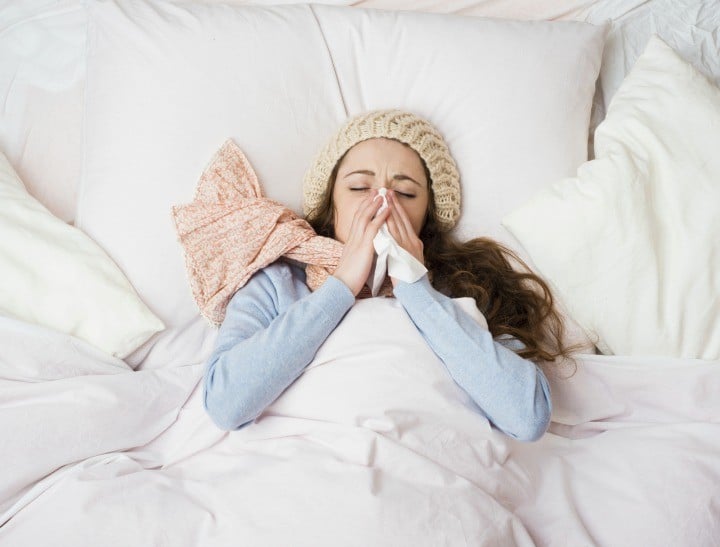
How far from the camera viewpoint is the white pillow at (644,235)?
1576 millimetres

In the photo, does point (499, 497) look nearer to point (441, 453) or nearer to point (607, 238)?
point (441, 453)

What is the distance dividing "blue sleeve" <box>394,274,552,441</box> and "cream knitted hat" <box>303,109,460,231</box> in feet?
1.23

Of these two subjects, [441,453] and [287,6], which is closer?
[441,453]

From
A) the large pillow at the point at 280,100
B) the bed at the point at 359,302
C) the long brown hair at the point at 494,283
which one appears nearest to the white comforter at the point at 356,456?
the bed at the point at 359,302

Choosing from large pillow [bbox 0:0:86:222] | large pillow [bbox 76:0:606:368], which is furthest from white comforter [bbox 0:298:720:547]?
large pillow [bbox 0:0:86:222]

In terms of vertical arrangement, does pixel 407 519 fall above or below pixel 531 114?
below

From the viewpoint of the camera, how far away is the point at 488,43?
1.86m

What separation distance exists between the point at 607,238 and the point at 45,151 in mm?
1365

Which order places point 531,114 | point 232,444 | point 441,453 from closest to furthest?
point 441,453
point 232,444
point 531,114

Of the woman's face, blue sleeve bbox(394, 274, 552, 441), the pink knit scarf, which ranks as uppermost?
the woman's face

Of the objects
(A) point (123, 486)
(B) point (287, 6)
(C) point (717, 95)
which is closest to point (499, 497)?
(A) point (123, 486)

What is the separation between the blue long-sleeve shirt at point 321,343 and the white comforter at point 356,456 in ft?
0.10

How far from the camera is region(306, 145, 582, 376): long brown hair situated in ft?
5.24

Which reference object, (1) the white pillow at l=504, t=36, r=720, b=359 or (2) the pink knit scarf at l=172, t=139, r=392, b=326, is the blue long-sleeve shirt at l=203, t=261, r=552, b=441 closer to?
(2) the pink knit scarf at l=172, t=139, r=392, b=326
